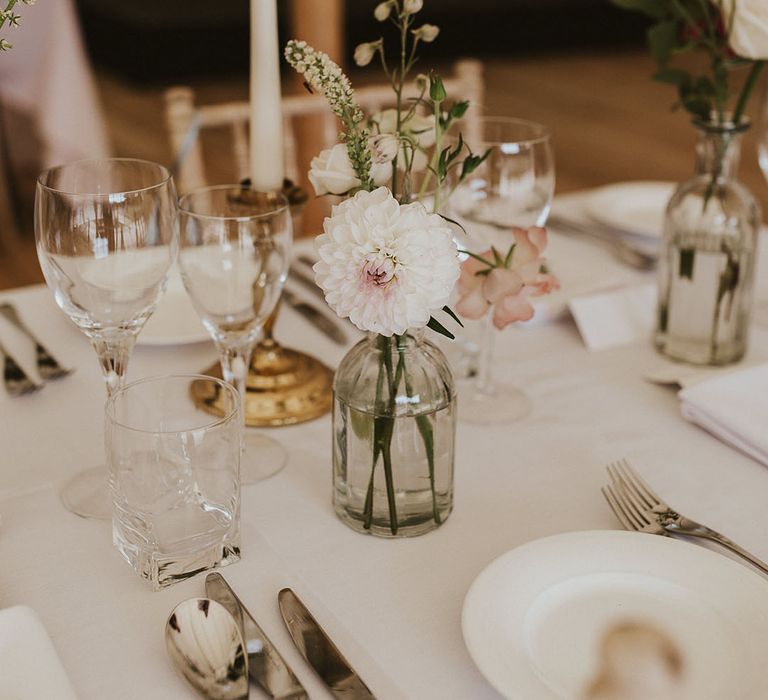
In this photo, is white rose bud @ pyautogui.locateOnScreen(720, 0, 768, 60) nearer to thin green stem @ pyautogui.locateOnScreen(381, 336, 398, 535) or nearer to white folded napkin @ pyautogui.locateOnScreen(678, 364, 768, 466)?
white folded napkin @ pyautogui.locateOnScreen(678, 364, 768, 466)

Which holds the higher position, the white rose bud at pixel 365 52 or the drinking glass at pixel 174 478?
the white rose bud at pixel 365 52

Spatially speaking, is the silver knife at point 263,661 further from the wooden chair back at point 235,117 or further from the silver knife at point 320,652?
the wooden chair back at point 235,117

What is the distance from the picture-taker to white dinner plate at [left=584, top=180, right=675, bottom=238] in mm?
1513

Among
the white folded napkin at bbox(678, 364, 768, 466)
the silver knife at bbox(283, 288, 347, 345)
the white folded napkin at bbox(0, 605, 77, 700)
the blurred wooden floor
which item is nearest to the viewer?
the white folded napkin at bbox(0, 605, 77, 700)

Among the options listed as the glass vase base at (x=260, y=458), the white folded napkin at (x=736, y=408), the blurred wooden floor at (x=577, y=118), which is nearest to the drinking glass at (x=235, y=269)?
the glass vase base at (x=260, y=458)

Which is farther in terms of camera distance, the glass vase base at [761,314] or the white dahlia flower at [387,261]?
the glass vase base at [761,314]

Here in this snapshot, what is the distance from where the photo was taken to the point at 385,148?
2.42 feet

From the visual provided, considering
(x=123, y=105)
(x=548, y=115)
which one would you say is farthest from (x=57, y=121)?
(x=548, y=115)

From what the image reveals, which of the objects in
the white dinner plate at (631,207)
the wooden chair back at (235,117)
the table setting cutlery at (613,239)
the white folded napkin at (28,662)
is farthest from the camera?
the wooden chair back at (235,117)

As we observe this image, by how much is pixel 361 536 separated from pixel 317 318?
44 centimetres

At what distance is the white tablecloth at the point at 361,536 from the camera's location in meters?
0.72

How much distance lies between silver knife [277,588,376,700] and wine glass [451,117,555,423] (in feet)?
1.19

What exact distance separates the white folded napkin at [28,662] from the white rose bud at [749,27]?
0.86 meters

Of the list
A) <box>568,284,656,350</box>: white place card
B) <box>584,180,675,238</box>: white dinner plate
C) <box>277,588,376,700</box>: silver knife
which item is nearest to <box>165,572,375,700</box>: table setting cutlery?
<box>277,588,376,700</box>: silver knife
